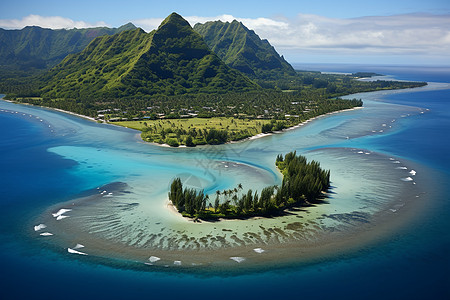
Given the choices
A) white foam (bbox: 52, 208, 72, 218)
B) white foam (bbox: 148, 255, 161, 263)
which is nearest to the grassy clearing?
white foam (bbox: 52, 208, 72, 218)

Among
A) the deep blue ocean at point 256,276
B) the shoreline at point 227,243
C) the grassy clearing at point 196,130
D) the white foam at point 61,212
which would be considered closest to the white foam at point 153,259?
the shoreline at point 227,243

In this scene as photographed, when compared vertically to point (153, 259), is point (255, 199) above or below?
above

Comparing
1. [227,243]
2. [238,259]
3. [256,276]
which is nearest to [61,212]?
[227,243]

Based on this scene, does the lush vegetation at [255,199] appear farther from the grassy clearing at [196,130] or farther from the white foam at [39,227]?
the grassy clearing at [196,130]

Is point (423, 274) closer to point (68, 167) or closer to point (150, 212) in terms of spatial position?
point (150, 212)

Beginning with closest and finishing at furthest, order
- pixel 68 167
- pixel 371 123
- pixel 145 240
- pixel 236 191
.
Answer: pixel 145 240 < pixel 236 191 < pixel 68 167 < pixel 371 123

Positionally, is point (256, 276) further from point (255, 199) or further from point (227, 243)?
point (255, 199)

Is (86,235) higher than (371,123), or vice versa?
(371,123)

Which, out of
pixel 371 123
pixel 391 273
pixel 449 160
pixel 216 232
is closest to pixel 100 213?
pixel 216 232
